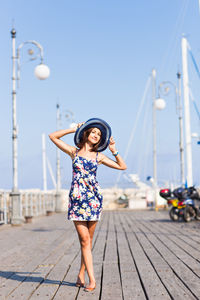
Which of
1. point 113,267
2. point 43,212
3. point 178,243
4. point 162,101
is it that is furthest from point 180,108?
point 113,267

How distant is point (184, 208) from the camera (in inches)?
641

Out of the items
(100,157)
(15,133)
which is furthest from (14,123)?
(100,157)

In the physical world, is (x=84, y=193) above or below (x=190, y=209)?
above

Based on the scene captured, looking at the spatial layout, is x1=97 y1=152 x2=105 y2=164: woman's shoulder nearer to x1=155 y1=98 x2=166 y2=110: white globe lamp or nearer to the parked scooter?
the parked scooter

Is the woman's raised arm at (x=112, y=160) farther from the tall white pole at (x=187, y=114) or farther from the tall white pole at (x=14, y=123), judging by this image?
the tall white pole at (x=187, y=114)

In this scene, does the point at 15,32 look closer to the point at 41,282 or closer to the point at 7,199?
the point at 7,199

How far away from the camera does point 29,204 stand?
22.1 metres

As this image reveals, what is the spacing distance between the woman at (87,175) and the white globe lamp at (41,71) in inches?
466

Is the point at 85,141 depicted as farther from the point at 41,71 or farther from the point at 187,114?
the point at 187,114

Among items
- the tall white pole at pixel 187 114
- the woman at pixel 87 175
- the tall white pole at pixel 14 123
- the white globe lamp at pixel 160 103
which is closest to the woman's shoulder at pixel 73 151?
the woman at pixel 87 175

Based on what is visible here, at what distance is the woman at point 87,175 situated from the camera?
5078mm

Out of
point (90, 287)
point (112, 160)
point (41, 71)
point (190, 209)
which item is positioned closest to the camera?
point (90, 287)

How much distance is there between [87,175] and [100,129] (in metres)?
0.55

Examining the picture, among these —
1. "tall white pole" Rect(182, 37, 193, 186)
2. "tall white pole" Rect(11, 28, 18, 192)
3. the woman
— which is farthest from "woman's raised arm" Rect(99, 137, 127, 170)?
"tall white pole" Rect(182, 37, 193, 186)
